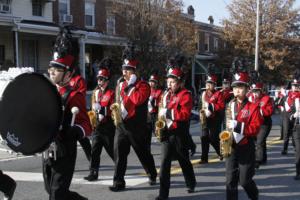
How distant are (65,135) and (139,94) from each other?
8.86 feet

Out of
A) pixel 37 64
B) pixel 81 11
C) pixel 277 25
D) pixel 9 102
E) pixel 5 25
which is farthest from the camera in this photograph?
pixel 277 25

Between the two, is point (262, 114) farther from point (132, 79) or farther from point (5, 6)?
point (5, 6)

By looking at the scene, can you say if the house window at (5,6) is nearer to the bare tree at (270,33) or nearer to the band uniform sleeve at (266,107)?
the band uniform sleeve at (266,107)

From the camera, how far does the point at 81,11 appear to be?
81.1 feet

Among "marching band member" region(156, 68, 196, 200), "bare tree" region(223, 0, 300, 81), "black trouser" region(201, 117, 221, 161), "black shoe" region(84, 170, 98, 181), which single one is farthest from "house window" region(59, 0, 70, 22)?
"marching band member" region(156, 68, 196, 200)

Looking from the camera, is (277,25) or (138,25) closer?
(138,25)

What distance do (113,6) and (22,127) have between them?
17.9 metres

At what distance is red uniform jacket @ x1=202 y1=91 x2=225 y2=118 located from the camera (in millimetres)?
9914

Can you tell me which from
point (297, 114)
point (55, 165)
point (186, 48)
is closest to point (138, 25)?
point (186, 48)

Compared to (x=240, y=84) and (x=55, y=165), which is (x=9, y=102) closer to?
(x=55, y=165)

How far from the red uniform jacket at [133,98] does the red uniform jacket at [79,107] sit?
2.35 meters

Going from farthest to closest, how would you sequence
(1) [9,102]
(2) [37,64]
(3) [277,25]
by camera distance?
(3) [277,25] < (2) [37,64] < (1) [9,102]

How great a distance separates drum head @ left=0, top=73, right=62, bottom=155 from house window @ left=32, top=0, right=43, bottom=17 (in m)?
19.1

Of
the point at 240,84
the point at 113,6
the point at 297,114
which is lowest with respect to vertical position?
the point at 297,114
